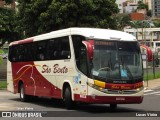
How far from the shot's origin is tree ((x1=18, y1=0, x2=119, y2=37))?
1599 inches

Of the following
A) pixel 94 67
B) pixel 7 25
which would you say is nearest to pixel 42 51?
pixel 94 67

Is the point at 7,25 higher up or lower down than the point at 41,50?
higher up

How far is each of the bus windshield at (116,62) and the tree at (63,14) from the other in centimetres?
2328

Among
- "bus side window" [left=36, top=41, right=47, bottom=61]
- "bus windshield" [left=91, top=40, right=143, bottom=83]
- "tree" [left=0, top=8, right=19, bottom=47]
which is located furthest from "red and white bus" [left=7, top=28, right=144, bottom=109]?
"tree" [left=0, top=8, right=19, bottom=47]

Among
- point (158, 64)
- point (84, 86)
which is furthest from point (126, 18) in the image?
point (84, 86)

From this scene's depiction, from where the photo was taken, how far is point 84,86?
16938 millimetres

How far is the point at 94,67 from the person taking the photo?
16609 millimetres

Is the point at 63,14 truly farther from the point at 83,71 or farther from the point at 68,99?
the point at 83,71

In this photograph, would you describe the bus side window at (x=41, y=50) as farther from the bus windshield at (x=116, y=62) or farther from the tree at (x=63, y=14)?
the tree at (x=63, y=14)

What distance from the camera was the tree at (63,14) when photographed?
133ft

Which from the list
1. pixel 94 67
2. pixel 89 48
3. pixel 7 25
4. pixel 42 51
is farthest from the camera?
pixel 7 25

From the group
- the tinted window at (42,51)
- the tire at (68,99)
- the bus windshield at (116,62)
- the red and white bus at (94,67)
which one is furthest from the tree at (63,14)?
the bus windshield at (116,62)

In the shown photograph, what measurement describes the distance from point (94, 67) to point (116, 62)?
880 millimetres

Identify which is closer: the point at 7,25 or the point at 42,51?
the point at 42,51
